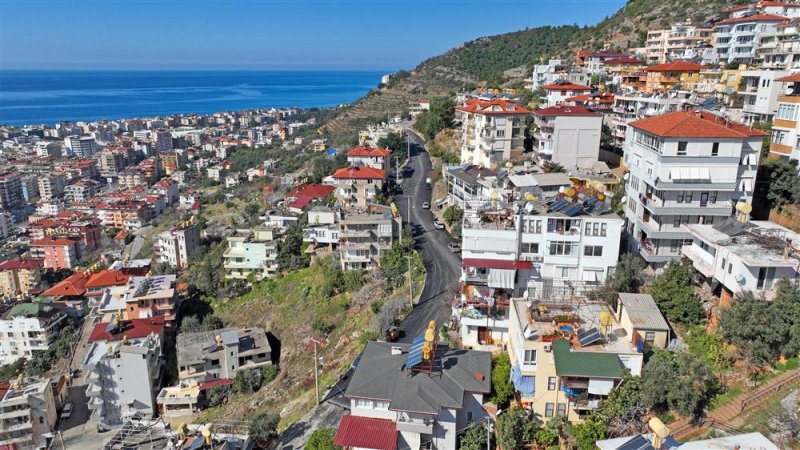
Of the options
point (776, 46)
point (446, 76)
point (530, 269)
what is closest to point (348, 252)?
point (530, 269)

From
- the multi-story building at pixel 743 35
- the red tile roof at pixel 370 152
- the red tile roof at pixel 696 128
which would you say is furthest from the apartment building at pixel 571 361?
the multi-story building at pixel 743 35

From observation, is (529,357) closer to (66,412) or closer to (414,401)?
(414,401)

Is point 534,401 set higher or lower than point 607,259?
lower

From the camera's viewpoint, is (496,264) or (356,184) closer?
(496,264)

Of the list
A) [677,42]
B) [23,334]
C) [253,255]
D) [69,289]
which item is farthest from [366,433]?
[677,42]

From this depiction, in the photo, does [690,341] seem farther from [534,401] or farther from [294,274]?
[294,274]

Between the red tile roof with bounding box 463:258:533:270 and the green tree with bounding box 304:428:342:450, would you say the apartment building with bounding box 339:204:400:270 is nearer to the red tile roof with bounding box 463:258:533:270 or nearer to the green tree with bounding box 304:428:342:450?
the red tile roof with bounding box 463:258:533:270
